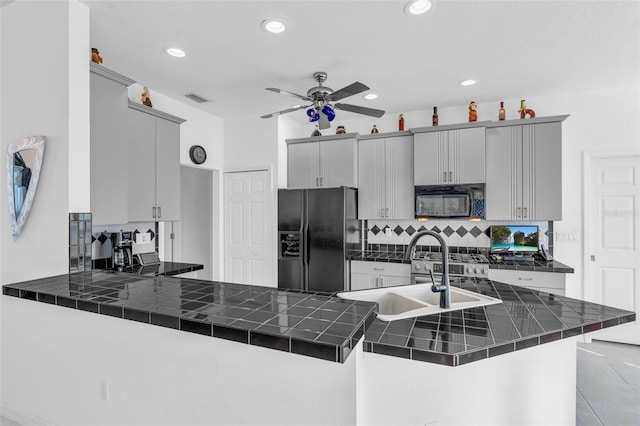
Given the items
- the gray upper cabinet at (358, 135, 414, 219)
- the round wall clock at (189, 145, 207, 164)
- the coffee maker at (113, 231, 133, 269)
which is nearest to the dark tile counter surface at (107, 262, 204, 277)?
the coffee maker at (113, 231, 133, 269)

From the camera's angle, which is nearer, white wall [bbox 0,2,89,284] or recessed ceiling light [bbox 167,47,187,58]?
white wall [bbox 0,2,89,284]

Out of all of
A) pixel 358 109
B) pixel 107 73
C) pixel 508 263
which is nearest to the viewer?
pixel 107 73

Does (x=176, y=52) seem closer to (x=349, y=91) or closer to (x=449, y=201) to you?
(x=349, y=91)

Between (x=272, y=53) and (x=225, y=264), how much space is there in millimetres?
2947

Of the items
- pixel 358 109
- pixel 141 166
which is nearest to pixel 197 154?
pixel 141 166

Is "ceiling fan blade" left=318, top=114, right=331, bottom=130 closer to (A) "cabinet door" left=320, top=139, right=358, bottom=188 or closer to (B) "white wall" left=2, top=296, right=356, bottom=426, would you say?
(A) "cabinet door" left=320, top=139, right=358, bottom=188

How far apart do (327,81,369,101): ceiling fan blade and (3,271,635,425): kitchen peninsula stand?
57.3 inches

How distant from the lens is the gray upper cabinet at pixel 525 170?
3.32m

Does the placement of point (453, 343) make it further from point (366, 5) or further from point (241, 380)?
point (366, 5)

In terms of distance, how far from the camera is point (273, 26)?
89.6 inches

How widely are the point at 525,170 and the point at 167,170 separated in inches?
144

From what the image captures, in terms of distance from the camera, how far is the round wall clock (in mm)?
4020

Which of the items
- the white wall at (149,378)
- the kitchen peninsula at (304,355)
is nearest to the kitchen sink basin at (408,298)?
the kitchen peninsula at (304,355)

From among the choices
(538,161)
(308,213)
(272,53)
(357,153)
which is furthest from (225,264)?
(538,161)
